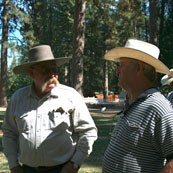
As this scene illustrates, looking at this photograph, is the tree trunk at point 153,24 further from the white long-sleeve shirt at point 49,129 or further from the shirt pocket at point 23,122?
the shirt pocket at point 23,122

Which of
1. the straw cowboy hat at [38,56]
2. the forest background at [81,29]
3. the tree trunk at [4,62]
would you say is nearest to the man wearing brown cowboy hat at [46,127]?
the straw cowboy hat at [38,56]

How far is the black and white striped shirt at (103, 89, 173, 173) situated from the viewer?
235 centimetres

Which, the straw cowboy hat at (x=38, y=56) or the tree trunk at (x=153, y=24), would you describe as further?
the tree trunk at (x=153, y=24)

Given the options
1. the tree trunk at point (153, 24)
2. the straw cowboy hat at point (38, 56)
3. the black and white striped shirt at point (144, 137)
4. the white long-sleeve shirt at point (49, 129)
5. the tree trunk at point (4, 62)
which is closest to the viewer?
the black and white striped shirt at point (144, 137)

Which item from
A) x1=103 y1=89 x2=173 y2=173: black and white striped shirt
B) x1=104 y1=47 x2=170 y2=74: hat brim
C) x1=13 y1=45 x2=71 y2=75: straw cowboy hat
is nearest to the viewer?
x1=103 y1=89 x2=173 y2=173: black and white striped shirt

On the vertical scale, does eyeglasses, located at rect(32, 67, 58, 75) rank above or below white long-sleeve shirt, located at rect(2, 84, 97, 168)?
above

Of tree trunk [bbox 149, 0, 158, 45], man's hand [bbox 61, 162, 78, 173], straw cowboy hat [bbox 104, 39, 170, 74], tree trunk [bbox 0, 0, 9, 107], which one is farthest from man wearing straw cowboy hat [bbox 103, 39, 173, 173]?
tree trunk [bbox 0, 0, 9, 107]

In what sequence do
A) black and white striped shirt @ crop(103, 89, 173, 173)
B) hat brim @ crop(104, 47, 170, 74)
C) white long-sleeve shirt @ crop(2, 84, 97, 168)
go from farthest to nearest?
white long-sleeve shirt @ crop(2, 84, 97, 168) < hat brim @ crop(104, 47, 170, 74) < black and white striped shirt @ crop(103, 89, 173, 173)

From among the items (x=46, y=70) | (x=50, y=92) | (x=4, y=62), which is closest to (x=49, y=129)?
(x=50, y=92)

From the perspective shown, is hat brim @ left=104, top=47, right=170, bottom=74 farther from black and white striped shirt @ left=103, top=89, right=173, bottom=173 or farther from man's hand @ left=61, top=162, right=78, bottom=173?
man's hand @ left=61, top=162, right=78, bottom=173

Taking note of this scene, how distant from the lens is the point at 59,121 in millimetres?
3219

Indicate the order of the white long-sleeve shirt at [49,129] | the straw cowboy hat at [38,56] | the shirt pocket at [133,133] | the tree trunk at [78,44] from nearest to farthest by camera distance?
the shirt pocket at [133,133], the white long-sleeve shirt at [49,129], the straw cowboy hat at [38,56], the tree trunk at [78,44]

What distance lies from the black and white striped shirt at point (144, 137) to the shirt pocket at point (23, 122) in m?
1.02

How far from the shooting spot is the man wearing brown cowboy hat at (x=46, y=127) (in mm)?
3201
